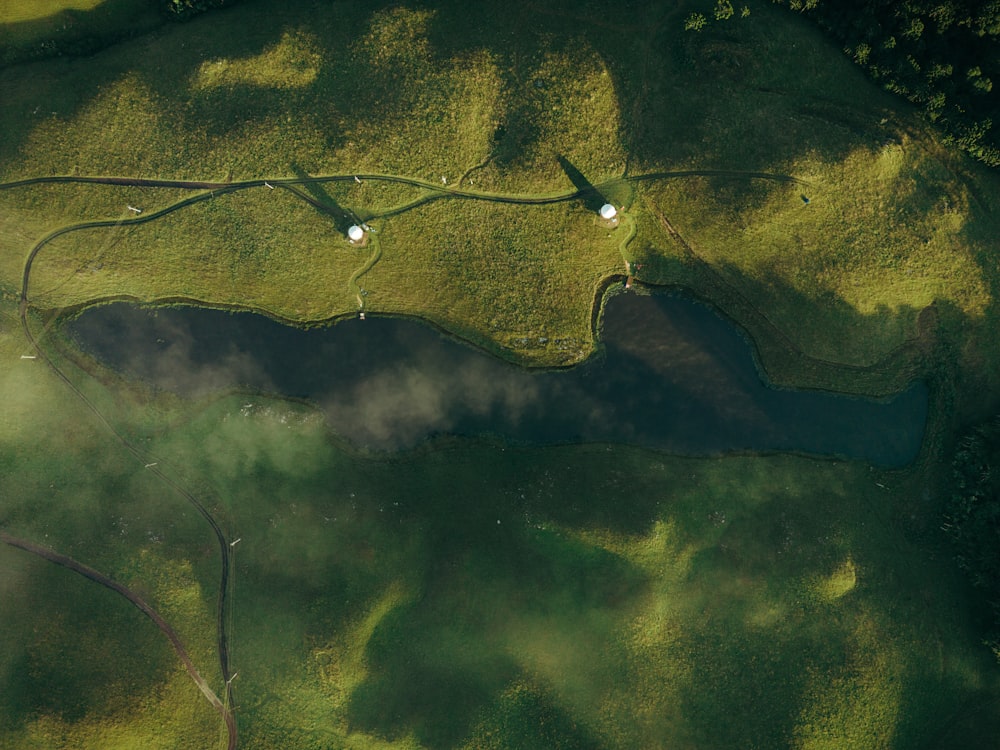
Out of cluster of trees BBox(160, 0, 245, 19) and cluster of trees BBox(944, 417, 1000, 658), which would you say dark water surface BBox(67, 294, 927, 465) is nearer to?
cluster of trees BBox(944, 417, 1000, 658)

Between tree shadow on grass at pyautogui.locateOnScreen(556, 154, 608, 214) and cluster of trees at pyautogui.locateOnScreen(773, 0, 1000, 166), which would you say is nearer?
cluster of trees at pyautogui.locateOnScreen(773, 0, 1000, 166)

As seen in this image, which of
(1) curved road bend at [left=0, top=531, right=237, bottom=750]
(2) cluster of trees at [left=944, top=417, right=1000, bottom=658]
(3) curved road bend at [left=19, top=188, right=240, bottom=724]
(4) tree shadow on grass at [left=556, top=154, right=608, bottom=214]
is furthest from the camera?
(4) tree shadow on grass at [left=556, top=154, right=608, bottom=214]

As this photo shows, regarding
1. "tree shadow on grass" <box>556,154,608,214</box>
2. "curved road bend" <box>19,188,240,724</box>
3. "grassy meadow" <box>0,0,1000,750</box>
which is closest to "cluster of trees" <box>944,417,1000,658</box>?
"grassy meadow" <box>0,0,1000,750</box>

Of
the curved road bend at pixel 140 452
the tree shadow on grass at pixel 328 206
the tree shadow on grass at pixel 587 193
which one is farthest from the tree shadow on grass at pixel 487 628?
the tree shadow on grass at pixel 328 206

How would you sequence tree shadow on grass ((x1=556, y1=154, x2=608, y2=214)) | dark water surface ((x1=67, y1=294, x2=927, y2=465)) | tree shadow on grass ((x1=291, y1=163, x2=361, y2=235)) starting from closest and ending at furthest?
1. dark water surface ((x1=67, y1=294, x2=927, y2=465))
2. tree shadow on grass ((x1=556, y1=154, x2=608, y2=214))
3. tree shadow on grass ((x1=291, y1=163, x2=361, y2=235))

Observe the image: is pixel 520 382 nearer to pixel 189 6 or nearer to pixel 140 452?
pixel 140 452

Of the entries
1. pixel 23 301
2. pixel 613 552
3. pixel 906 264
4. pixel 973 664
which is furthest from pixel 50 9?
pixel 973 664
